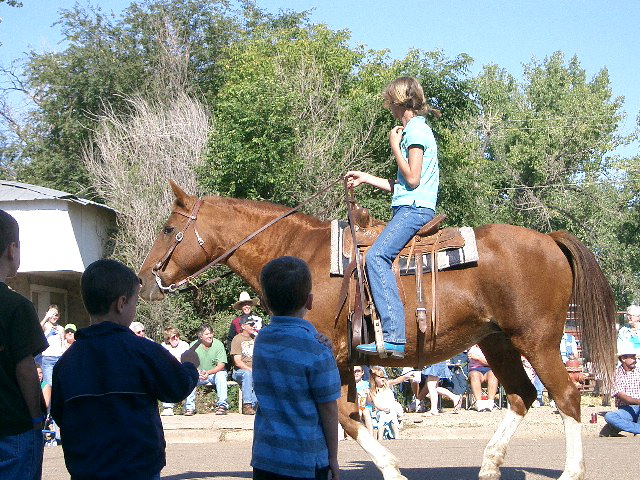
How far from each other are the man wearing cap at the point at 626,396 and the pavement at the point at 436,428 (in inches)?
33.4

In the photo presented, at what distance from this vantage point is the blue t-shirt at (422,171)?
23.9 feet

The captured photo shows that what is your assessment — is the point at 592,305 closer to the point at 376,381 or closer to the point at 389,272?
the point at 389,272

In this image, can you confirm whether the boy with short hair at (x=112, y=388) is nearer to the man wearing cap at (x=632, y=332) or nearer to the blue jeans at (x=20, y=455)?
the blue jeans at (x=20, y=455)

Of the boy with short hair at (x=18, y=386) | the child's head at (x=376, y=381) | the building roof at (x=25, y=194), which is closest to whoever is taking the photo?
the boy with short hair at (x=18, y=386)

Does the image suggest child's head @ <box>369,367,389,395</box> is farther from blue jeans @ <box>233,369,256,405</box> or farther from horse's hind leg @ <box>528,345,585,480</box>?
horse's hind leg @ <box>528,345,585,480</box>

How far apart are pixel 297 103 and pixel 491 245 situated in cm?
1866

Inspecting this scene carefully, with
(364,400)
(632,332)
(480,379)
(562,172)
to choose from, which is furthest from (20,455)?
(562,172)

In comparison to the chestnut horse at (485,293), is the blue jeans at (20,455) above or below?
below

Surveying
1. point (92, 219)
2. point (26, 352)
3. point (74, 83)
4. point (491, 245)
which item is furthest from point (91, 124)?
point (26, 352)

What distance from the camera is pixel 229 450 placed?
11.6 meters

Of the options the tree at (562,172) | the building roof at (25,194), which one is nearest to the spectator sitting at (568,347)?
the building roof at (25,194)

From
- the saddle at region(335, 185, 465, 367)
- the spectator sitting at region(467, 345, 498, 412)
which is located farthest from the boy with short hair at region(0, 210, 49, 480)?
the spectator sitting at region(467, 345, 498, 412)

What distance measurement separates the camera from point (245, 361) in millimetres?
15828

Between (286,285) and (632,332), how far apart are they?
11.6 metres
